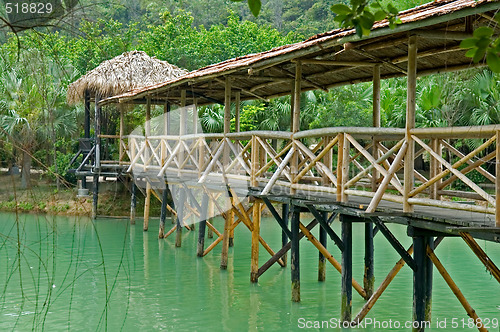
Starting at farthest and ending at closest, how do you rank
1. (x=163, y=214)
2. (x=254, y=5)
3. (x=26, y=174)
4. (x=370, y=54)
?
(x=163, y=214)
(x=370, y=54)
(x=26, y=174)
(x=254, y=5)

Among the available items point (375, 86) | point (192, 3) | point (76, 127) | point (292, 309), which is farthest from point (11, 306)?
point (192, 3)

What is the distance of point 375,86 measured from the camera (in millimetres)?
8555

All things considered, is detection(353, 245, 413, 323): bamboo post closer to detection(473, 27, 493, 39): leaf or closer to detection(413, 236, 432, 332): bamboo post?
detection(413, 236, 432, 332): bamboo post

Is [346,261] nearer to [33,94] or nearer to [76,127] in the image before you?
[33,94]

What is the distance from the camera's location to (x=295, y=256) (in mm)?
8523

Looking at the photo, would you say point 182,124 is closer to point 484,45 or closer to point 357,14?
point 357,14

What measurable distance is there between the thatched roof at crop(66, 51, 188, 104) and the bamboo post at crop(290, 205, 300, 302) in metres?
9.16

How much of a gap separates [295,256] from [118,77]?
1037cm

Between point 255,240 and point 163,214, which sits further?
point 163,214

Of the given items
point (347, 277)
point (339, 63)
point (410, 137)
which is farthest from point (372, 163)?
point (339, 63)

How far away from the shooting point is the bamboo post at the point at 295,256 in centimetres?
852

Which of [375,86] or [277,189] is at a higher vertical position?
[375,86]

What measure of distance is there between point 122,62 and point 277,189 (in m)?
9.53

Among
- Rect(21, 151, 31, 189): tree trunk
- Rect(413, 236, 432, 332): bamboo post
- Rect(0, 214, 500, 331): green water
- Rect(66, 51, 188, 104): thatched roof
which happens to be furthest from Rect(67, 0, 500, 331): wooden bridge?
Rect(66, 51, 188, 104): thatched roof
